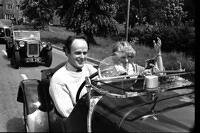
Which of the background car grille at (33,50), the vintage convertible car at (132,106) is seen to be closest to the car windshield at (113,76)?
the vintage convertible car at (132,106)

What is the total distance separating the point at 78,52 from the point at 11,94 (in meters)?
4.42

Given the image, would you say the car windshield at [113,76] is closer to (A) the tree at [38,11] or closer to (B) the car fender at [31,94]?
(B) the car fender at [31,94]

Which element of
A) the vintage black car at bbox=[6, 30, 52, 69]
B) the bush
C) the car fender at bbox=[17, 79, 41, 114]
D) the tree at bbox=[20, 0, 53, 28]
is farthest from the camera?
the tree at bbox=[20, 0, 53, 28]

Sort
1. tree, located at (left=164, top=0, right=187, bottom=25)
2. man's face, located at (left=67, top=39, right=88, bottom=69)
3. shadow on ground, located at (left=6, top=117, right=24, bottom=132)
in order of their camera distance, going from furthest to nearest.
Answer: tree, located at (left=164, top=0, right=187, bottom=25)
shadow on ground, located at (left=6, top=117, right=24, bottom=132)
man's face, located at (left=67, top=39, right=88, bottom=69)

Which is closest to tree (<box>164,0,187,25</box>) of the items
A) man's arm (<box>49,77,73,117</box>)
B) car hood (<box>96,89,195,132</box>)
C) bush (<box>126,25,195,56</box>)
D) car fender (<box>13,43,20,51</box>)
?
bush (<box>126,25,195,56</box>)

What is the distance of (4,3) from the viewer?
81188mm

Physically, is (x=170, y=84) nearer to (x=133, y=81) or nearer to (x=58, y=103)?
(x=133, y=81)

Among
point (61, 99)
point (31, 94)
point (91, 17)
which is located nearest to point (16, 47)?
point (31, 94)

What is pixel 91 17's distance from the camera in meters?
19.9

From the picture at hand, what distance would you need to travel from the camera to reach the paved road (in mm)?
4871

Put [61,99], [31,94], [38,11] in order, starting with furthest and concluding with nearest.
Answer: [38,11]
[31,94]
[61,99]

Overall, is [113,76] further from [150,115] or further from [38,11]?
[38,11]

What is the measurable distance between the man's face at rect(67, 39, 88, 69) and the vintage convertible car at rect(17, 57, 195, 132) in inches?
13.6

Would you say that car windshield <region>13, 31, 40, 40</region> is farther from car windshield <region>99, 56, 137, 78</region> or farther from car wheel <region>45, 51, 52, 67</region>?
car windshield <region>99, 56, 137, 78</region>
